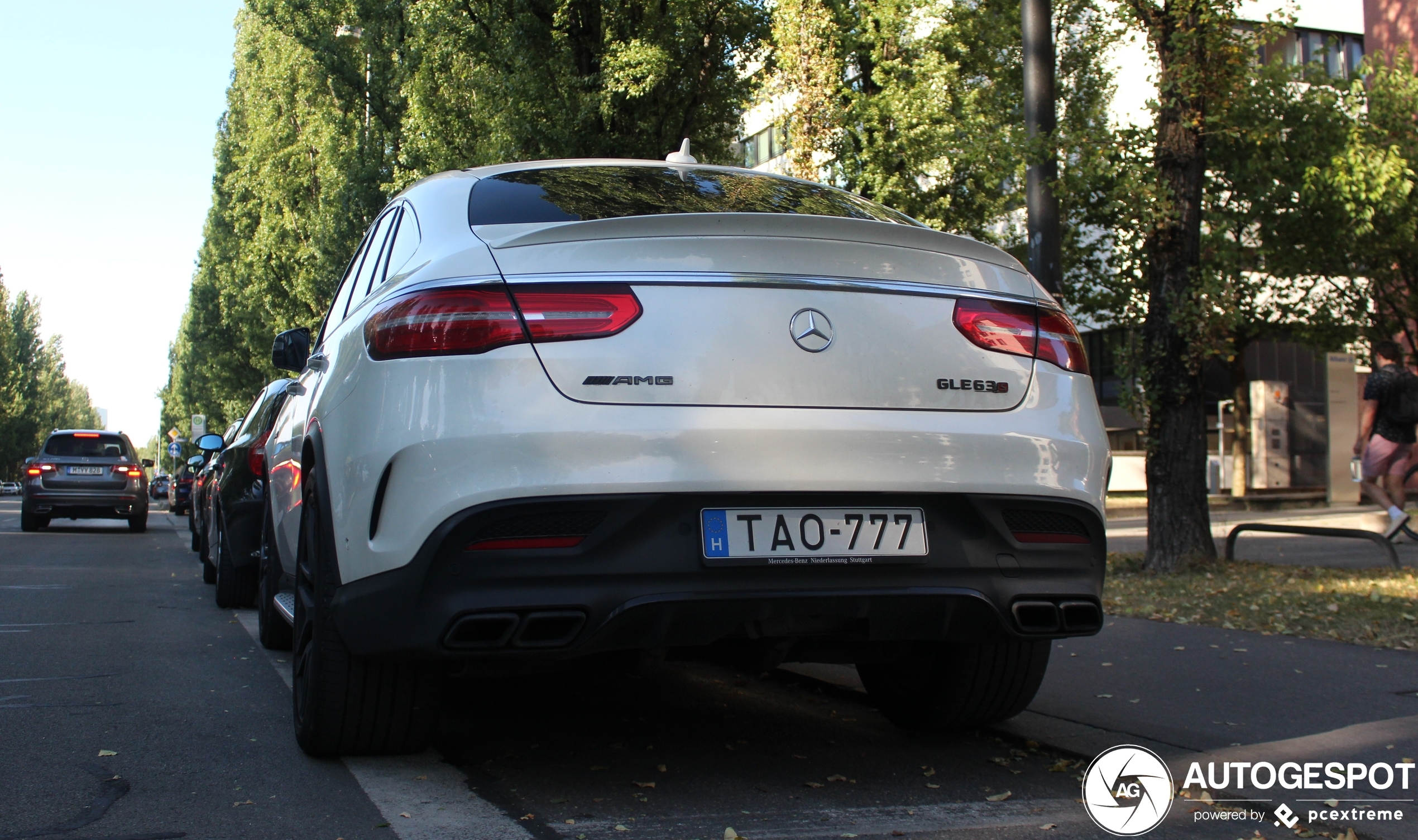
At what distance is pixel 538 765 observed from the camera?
389cm

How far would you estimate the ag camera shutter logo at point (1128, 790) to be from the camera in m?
3.30

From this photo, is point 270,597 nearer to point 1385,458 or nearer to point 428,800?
point 428,800

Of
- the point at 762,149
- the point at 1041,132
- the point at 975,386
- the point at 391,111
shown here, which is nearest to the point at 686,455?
the point at 975,386

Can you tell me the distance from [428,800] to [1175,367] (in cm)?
800

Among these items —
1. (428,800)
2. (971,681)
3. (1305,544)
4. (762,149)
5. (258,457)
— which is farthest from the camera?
(762,149)

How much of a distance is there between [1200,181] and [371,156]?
24.2 m

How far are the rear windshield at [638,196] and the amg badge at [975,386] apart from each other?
0.59m

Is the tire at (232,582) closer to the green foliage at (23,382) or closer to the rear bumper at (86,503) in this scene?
the rear bumper at (86,503)

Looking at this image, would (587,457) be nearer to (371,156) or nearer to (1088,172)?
(1088,172)

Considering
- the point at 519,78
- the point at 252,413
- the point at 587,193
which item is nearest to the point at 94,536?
the point at 519,78

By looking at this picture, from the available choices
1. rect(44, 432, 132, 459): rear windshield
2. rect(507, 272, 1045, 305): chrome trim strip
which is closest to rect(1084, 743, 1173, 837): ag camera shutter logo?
rect(507, 272, 1045, 305): chrome trim strip

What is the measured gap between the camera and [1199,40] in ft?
32.2

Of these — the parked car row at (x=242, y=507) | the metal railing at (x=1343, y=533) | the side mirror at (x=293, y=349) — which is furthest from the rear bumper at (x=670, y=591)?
the metal railing at (x=1343, y=533)

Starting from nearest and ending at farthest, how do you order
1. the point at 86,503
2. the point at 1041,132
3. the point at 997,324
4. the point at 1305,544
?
the point at 997,324 < the point at 1041,132 < the point at 1305,544 < the point at 86,503
